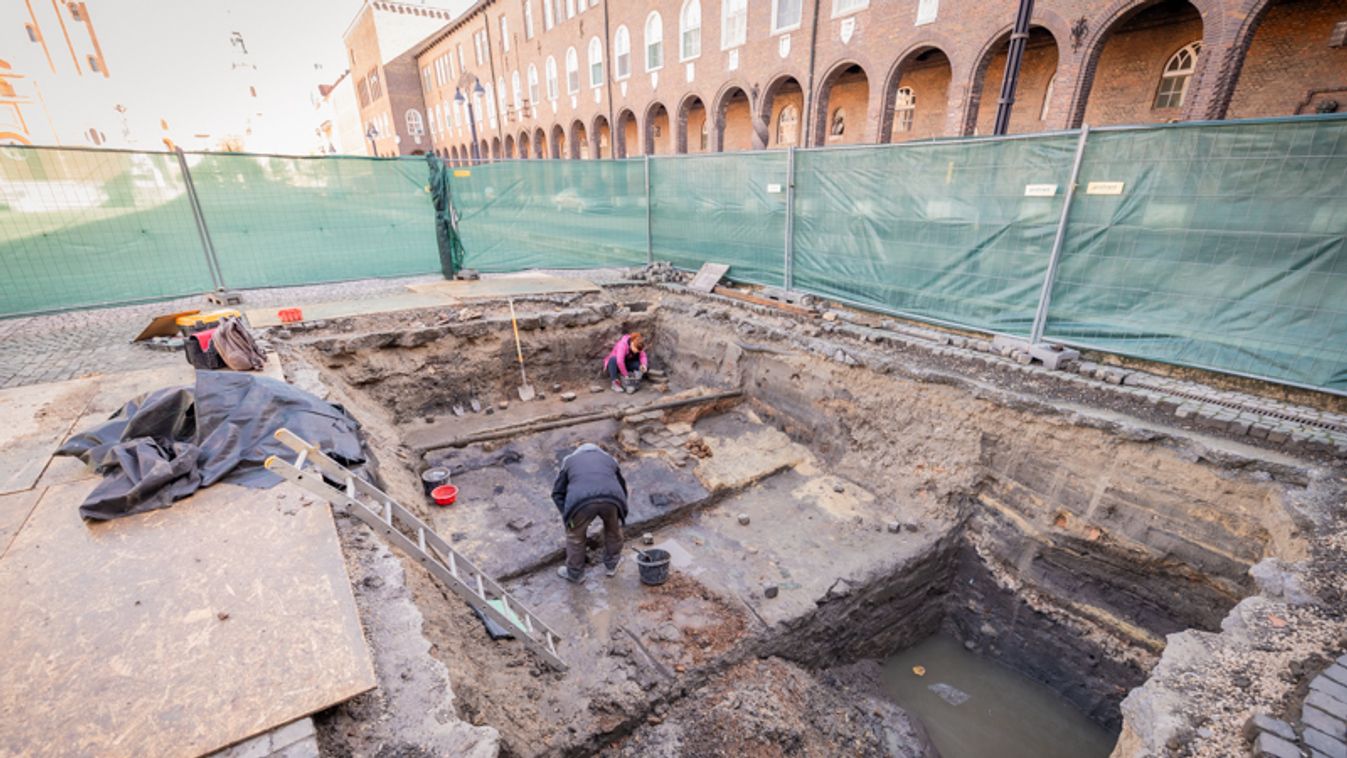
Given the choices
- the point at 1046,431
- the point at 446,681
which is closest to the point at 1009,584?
the point at 1046,431

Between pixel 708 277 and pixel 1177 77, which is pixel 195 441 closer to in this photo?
pixel 708 277

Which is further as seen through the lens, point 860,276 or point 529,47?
point 529,47

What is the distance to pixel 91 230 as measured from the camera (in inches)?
300

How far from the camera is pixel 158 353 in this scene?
19.8 feet

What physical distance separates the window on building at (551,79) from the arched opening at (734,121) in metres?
12.7

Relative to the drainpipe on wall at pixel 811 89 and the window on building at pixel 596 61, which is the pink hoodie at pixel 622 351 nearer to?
the drainpipe on wall at pixel 811 89

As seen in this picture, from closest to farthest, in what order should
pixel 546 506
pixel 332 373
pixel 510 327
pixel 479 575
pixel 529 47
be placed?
pixel 479 575 < pixel 546 506 < pixel 332 373 < pixel 510 327 < pixel 529 47

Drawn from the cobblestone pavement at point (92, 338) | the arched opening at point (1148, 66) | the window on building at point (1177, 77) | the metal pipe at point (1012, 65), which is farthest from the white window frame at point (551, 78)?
the metal pipe at point (1012, 65)

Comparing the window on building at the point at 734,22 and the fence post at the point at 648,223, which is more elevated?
the window on building at the point at 734,22

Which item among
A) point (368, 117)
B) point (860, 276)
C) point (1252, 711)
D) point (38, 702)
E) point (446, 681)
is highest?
point (368, 117)

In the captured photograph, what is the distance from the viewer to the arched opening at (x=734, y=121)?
21125 millimetres

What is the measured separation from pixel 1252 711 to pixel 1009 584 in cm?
282

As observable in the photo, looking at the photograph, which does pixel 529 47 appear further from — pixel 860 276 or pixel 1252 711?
pixel 1252 711

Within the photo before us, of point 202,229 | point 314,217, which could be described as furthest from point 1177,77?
point 202,229
